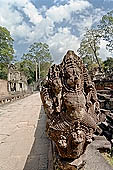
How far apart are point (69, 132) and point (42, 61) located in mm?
40326

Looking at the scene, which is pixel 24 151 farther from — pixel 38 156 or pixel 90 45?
pixel 90 45

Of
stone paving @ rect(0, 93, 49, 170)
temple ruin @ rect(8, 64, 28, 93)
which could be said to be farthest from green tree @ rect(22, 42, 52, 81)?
stone paving @ rect(0, 93, 49, 170)

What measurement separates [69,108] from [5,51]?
25007mm

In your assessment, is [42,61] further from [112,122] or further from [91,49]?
[112,122]

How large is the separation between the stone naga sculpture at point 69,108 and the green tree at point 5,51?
958 inches

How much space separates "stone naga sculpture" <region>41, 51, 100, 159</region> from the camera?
1.36m

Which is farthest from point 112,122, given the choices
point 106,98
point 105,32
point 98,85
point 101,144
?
point 105,32

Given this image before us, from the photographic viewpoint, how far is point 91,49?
26.3 meters

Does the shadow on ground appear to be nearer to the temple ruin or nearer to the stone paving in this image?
the stone paving

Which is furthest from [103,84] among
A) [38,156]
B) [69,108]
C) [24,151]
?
[69,108]

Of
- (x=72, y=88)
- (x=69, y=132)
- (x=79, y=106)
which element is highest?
(x=72, y=88)

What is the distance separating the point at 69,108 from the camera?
1374 millimetres

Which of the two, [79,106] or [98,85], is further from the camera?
[98,85]

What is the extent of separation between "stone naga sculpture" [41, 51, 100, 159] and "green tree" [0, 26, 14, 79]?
2434 centimetres
